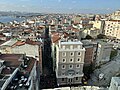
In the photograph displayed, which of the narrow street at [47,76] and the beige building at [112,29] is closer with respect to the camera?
the narrow street at [47,76]

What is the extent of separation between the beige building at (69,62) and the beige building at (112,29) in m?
45.0

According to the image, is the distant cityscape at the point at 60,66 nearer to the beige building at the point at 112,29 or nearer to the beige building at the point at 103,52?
the beige building at the point at 103,52

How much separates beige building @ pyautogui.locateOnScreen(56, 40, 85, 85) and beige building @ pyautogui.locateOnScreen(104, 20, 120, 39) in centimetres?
4500

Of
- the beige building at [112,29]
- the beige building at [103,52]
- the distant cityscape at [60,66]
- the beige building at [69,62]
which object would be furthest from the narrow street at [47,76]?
the beige building at [112,29]

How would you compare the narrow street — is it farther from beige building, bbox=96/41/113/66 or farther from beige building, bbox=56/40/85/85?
beige building, bbox=96/41/113/66

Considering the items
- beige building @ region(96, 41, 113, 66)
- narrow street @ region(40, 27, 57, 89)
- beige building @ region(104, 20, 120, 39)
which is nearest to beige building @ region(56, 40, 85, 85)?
narrow street @ region(40, 27, 57, 89)

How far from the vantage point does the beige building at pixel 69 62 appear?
29984mm

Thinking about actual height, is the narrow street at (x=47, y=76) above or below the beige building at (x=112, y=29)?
below

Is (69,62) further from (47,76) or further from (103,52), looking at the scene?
(103,52)

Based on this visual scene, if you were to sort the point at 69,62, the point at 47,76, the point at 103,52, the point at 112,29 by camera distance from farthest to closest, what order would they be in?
the point at 112,29
the point at 103,52
the point at 47,76
the point at 69,62

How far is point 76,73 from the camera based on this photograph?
3145 centimetres

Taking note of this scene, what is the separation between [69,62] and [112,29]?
158ft

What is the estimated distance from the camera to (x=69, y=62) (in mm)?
30688

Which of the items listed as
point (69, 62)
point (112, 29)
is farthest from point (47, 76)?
point (112, 29)
